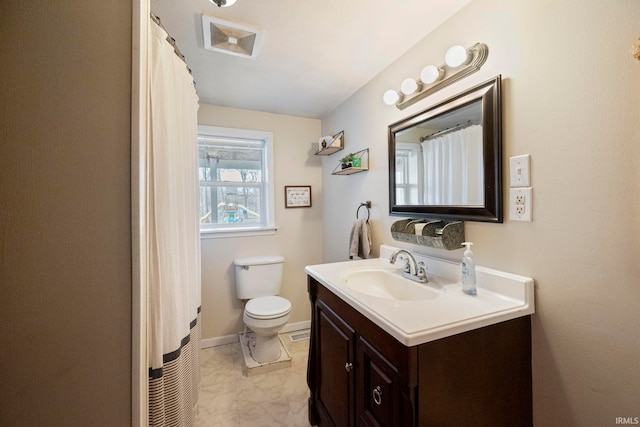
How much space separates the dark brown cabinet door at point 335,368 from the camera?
1.08 m

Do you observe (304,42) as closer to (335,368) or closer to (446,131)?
(446,131)

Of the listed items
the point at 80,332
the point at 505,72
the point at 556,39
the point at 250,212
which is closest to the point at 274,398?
the point at 80,332

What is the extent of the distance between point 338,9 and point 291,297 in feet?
7.57

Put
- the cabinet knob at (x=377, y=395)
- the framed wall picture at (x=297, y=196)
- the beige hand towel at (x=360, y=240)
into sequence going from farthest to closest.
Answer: the framed wall picture at (x=297, y=196) < the beige hand towel at (x=360, y=240) < the cabinet knob at (x=377, y=395)

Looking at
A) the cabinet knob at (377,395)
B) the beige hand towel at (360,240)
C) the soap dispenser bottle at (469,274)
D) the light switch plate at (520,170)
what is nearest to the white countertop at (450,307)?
the soap dispenser bottle at (469,274)

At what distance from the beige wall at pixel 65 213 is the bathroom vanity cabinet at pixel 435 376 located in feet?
2.52

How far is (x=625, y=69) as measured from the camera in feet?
2.35

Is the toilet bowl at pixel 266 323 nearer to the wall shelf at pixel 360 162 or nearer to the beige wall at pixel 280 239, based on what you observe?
the beige wall at pixel 280 239

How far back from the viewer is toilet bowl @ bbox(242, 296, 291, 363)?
1853 mm

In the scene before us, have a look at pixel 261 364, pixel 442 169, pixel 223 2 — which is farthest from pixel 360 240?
pixel 223 2

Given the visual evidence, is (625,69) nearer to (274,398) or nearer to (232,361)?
(274,398)

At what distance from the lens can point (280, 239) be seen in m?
2.51

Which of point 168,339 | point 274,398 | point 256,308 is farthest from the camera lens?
point 256,308

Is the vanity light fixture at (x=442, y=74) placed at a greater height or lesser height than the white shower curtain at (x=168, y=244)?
greater
